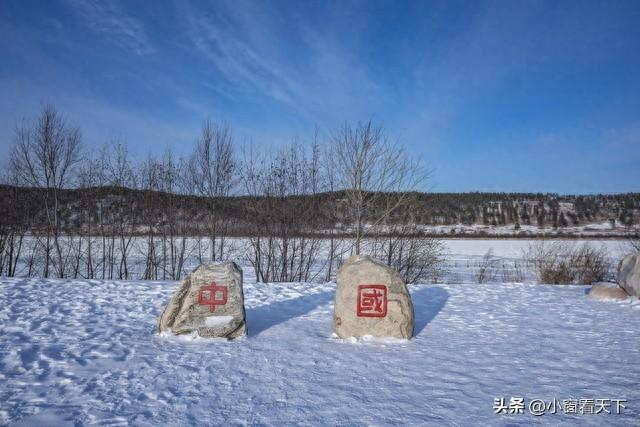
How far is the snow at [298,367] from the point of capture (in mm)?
3406

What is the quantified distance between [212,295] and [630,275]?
947 centimetres

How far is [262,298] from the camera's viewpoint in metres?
8.89

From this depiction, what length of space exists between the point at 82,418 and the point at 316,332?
3.72 meters

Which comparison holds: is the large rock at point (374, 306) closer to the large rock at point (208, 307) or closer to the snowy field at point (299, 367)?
the snowy field at point (299, 367)

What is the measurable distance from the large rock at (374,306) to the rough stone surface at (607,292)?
634 cm

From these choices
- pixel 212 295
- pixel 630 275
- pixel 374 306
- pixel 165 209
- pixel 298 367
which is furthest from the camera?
pixel 165 209

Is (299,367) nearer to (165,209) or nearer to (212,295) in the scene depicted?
(212,295)

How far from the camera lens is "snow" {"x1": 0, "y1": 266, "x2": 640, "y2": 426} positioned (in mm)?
3406

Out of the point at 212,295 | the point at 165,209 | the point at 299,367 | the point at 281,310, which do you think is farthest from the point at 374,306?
the point at 165,209

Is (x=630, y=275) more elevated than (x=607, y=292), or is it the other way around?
(x=630, y=275)

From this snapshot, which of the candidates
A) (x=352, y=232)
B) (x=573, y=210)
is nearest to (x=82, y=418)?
(x=352, y=232)

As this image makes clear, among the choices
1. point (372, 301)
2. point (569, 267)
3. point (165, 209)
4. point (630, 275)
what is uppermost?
point (165, 209)

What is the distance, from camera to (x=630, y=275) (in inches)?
344

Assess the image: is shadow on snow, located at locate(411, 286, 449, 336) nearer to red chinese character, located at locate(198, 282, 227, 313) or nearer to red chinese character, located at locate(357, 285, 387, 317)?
red chinese character, located at locate(357, 285, 387, 317)
